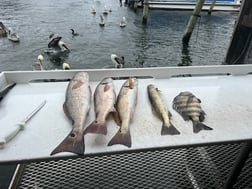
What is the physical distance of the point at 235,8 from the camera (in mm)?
22281

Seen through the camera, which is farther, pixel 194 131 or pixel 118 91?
pixel 118 91

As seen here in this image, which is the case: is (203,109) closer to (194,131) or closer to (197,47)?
(194,131)

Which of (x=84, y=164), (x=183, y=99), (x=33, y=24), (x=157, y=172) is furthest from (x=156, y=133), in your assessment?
(x=33, y=24)

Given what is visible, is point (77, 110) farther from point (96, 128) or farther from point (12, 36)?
point (12, 36)

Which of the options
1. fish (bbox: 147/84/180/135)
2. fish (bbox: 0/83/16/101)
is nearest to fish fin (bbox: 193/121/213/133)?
fish (bbox: 147/84/180/135)

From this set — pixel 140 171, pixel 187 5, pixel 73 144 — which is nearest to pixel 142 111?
pixel 73 144

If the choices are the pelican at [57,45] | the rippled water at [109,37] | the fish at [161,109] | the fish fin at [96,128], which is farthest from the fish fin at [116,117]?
the pelican at [57,45]

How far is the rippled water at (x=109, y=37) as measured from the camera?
436 inches

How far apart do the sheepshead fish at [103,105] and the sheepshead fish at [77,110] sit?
7 cm

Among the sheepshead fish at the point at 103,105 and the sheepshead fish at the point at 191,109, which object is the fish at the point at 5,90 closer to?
the sheepshead fish at the point at 103,105

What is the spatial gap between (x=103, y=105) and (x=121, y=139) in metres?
0.42

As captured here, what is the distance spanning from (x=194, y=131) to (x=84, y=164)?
1263mm

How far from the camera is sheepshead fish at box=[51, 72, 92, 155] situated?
143cm

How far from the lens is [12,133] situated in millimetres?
1550
